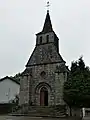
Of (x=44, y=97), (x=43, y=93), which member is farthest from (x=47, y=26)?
(x=44, y=97)

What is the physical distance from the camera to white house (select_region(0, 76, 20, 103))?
3388 centimetres

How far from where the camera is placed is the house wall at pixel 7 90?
3388 cm

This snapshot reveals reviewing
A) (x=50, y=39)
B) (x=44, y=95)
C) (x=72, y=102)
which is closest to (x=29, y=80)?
(x=44, y=95)

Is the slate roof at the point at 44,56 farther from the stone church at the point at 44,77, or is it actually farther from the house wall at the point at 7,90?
the house wall at the point at 7,90

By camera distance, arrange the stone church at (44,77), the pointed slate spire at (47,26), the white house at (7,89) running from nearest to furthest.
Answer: the stone church at (44,77) < the pointed slate spire at (47,26) < the white house at (7,89)

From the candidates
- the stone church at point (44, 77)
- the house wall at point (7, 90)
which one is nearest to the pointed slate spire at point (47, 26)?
the stone church at point (44, 77)

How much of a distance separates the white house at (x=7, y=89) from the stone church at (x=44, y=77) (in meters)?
6.01

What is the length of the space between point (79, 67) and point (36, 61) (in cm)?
671

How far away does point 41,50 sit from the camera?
99.3 ft

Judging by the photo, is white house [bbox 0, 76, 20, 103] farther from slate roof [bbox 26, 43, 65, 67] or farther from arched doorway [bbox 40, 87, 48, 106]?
arched doorway [bbox 40, 87, 48, 106]

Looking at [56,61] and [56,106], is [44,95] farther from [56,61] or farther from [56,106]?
[56,61]

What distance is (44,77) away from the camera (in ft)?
93.0

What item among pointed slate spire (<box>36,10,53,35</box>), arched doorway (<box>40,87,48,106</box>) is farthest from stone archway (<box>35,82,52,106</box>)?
pointed slate spire (<box>36,10,53,35</box>)

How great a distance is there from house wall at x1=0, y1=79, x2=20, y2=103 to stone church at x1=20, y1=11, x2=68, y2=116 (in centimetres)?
601
